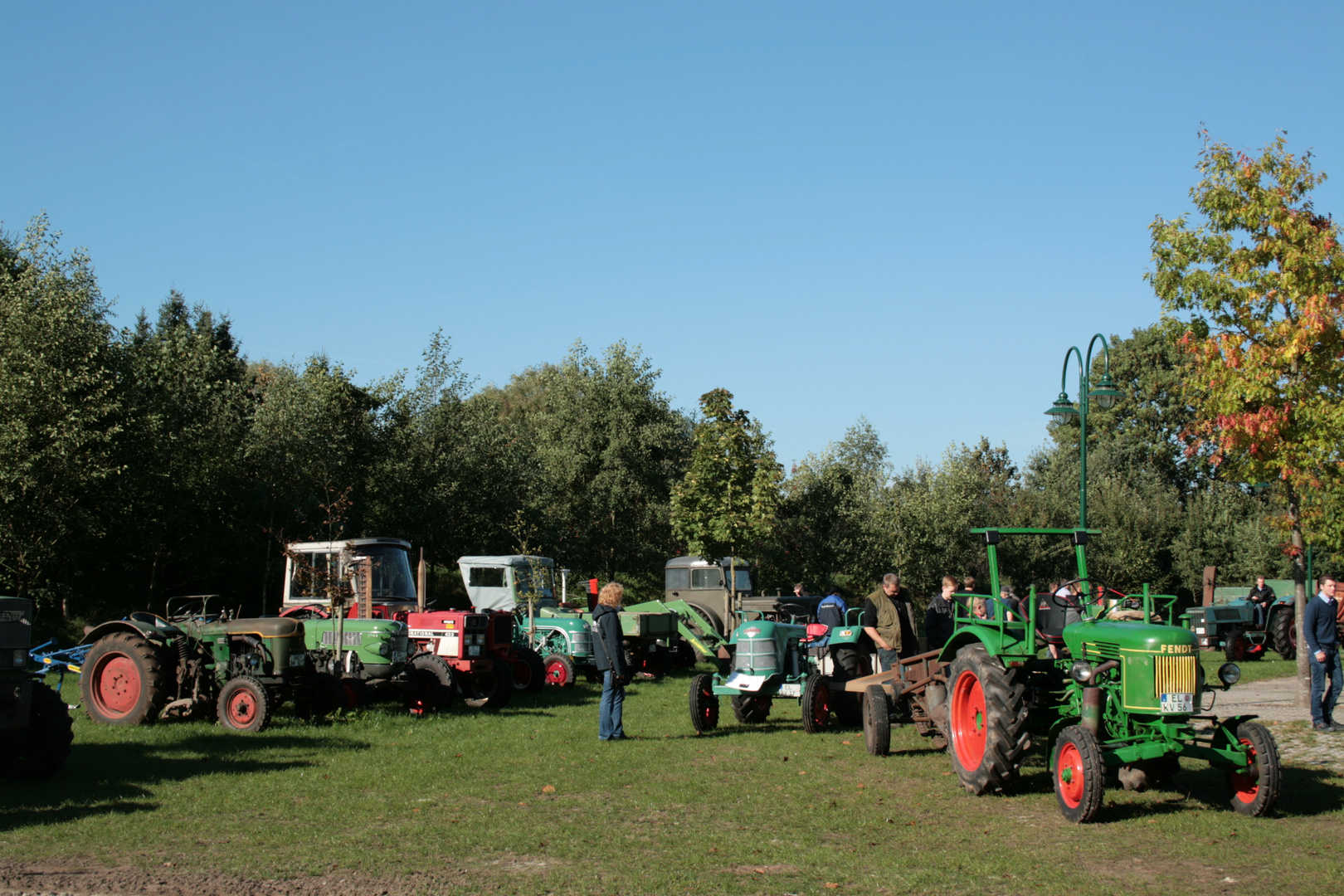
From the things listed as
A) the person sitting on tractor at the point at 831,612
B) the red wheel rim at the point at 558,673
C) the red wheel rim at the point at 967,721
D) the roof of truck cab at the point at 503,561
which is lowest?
the red wheel rim at the point at 558,673

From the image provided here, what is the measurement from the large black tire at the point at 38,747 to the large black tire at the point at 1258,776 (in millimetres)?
8719

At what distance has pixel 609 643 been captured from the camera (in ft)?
35.9

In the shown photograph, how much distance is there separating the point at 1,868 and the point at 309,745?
4.59m

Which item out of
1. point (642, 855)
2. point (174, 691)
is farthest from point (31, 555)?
point (642, 855)

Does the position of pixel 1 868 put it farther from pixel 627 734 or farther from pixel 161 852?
pixel 627 734

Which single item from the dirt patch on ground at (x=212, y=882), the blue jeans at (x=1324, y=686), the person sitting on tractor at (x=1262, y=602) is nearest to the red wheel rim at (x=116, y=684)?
the dirt patch on ground at (x=212, y=882)

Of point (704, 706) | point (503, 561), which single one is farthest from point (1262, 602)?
point (704, 706)

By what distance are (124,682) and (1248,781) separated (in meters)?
10.8

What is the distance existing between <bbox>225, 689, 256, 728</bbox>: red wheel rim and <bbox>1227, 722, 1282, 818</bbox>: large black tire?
360 inches

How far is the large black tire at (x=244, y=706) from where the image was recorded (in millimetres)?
10984

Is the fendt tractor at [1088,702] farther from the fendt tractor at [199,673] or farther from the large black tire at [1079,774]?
the fendt tractor at [199,673]

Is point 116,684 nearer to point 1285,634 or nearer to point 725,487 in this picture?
point 725,487

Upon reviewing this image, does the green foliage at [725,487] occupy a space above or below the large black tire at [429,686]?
above

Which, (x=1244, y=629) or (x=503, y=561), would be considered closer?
(x=503, y=561)
